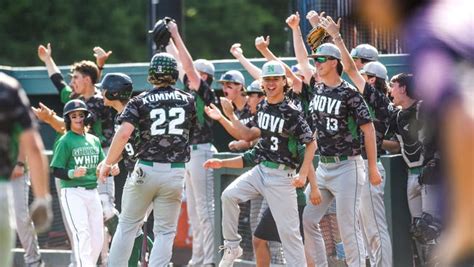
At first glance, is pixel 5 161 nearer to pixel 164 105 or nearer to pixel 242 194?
pixel 164 105

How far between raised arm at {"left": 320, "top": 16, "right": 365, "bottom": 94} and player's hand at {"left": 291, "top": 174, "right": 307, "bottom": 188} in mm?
1023

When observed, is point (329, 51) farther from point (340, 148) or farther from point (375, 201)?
point (375, 201)

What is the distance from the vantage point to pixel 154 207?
348 inches

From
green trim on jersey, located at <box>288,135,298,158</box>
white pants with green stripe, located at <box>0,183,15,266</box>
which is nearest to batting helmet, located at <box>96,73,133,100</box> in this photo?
green trim on jersey, located at <box>288,135,298,158</box>

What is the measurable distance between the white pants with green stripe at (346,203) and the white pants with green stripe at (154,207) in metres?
1.15

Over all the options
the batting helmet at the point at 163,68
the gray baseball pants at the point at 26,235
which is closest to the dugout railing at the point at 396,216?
the batting helmet at the point at 163,68

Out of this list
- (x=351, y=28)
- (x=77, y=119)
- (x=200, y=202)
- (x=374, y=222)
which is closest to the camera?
(x=374, y=222)

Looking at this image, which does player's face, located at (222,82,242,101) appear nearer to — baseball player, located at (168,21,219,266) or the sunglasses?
baseball player, located at (168,21,219,266)

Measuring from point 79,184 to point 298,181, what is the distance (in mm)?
2148

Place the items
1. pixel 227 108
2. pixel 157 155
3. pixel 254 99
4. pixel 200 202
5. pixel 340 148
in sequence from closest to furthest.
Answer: pixel 157 155
pixel 340 148
pixel 227 108
pixel 254 99
pixel 200 202

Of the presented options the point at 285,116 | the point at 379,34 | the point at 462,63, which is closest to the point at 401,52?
the point at 379,34

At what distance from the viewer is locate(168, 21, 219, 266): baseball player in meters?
11.0

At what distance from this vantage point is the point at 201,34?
107 ft

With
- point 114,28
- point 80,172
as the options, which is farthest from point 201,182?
point 114,28
